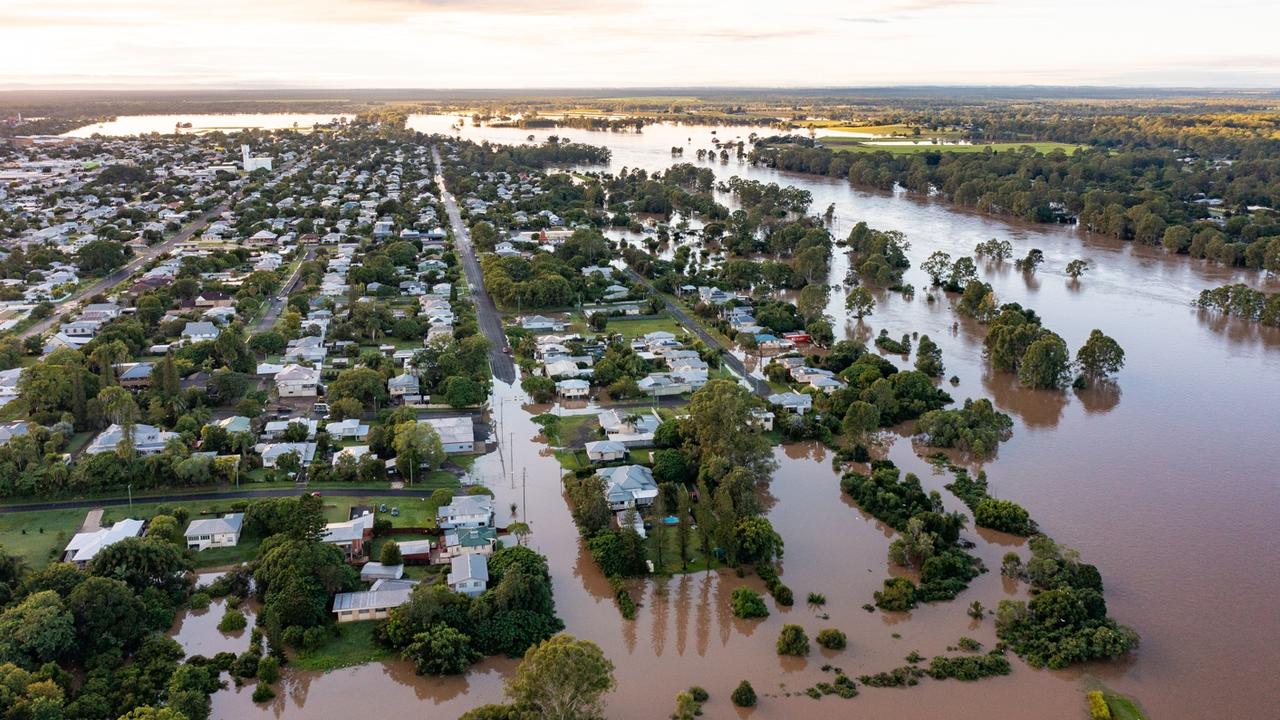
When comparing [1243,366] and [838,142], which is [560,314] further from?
[838,142]

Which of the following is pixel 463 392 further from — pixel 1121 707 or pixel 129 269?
pixel 129 269

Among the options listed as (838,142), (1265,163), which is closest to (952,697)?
(1265,163)

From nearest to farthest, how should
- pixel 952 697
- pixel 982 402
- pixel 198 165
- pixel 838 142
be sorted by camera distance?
1. pixel 952 697
2. pixel 982 402
3. pixel 198 165
4. pixel 838 142

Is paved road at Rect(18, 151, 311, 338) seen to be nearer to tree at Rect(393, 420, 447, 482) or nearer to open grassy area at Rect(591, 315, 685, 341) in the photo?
tree at Rect(393, 420, 447, 482)

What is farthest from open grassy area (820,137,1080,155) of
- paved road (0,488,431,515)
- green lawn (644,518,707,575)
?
paved road (0,488,431,515)

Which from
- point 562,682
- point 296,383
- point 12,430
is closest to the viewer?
point 562,682

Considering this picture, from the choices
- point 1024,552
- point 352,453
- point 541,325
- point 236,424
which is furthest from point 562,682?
point 541,325
